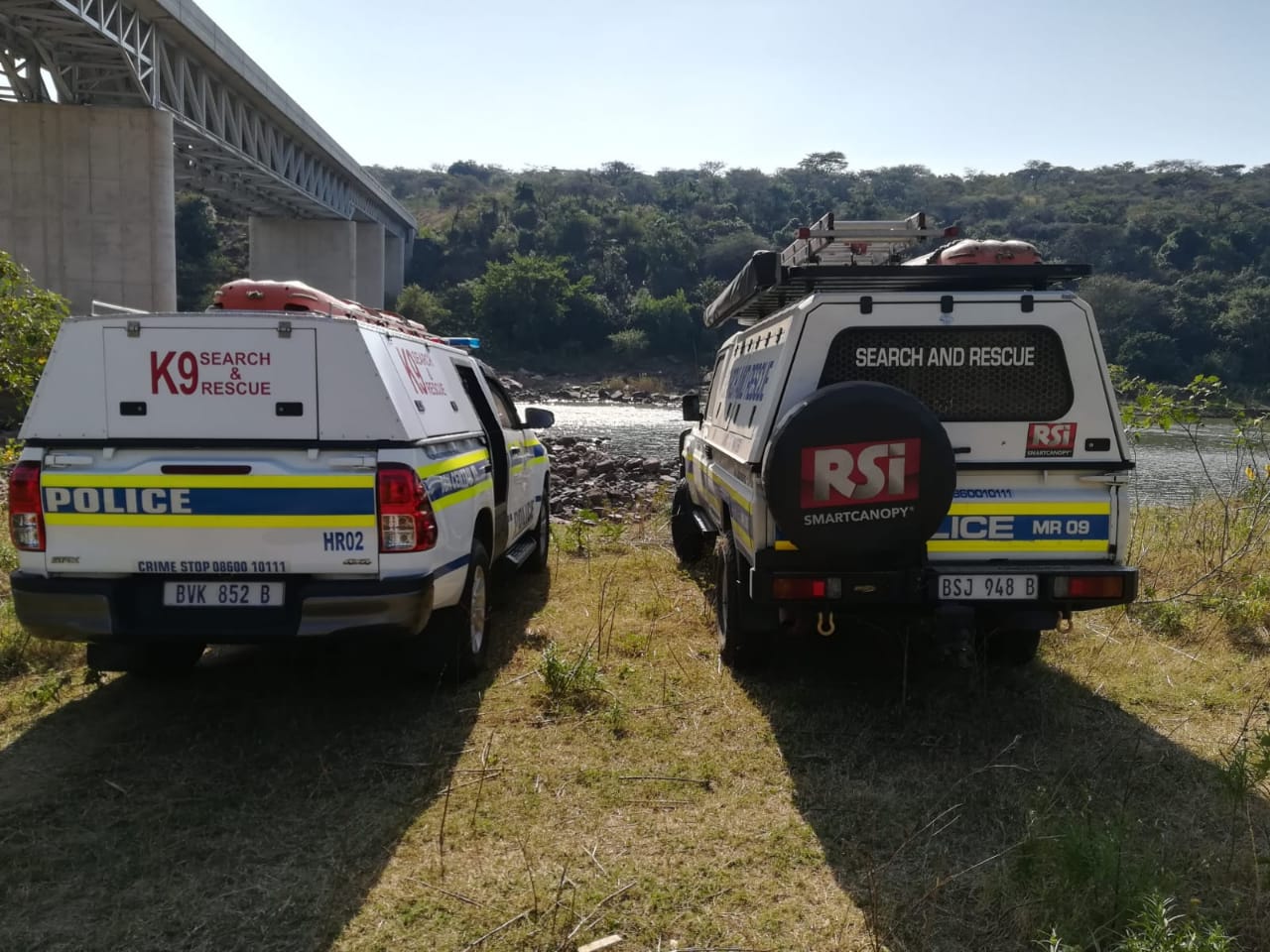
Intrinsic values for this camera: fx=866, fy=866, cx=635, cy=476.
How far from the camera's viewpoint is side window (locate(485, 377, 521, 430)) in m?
6.77

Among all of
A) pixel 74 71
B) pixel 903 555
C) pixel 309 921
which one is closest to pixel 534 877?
pixel 309 921

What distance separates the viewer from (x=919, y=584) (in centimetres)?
404

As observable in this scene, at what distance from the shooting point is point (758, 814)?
353cm

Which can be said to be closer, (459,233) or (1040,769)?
(1040,769)

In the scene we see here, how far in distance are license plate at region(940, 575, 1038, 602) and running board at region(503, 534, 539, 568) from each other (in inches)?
135

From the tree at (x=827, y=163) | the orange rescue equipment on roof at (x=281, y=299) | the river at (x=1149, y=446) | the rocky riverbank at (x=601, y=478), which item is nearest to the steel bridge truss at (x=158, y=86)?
the rocky riverbank at (x=601, y=478)

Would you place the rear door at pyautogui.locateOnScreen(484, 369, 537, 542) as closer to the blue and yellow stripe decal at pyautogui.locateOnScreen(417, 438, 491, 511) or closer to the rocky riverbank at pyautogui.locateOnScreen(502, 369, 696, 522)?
the blue and yellow stripe decal at pyautogui.locateOnScreen(417, 438, 491, 511)

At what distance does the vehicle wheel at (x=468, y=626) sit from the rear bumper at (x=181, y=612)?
0.68 metres

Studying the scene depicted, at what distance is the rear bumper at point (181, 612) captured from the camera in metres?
3.90

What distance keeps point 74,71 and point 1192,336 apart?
186 ft

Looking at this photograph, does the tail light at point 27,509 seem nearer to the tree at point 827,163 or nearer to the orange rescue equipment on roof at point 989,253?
the orange rescue equipment on roof at point 989,253

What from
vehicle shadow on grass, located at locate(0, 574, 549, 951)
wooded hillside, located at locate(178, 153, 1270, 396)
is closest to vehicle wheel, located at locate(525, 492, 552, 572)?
vehicle shadow on grass, located at locate(0, 574, 549, 951)

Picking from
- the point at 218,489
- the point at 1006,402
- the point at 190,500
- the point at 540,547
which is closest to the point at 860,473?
the point at 1006,402

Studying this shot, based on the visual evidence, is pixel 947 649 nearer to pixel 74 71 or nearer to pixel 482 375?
pixel 482 375
